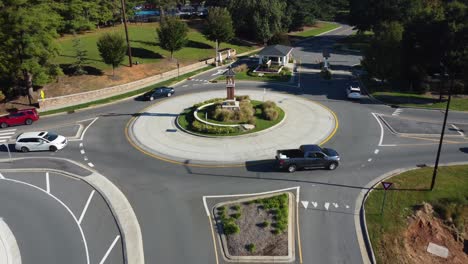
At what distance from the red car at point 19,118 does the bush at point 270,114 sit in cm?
2693

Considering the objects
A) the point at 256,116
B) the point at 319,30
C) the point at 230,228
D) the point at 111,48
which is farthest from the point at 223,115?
the point at 319,30

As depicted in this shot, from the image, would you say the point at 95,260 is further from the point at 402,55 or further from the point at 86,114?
the point at 402,55

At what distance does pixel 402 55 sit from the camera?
176 ft

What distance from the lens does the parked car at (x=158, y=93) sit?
50062 mm

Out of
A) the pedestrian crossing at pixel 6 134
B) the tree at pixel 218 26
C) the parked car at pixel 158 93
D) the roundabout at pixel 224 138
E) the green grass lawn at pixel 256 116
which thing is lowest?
the pedestrian crossing at pixel 6 134

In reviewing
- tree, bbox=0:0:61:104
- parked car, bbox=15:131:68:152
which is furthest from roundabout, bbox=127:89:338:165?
tree, bbox=0:0:61:104

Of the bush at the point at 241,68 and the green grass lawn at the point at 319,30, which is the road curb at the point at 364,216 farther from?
the green grass lawn at the point at 319,30

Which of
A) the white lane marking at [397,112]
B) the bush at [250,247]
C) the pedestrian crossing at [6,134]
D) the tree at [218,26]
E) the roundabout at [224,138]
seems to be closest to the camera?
the bush at [250,247]

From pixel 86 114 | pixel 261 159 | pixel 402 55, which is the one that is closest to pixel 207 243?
pixel 261 159

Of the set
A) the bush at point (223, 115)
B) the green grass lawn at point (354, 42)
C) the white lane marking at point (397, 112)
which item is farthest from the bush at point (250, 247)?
the green grass lawn at point (354, 42)

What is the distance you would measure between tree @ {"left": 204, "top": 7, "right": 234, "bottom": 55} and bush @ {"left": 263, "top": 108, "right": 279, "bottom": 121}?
36.7 m

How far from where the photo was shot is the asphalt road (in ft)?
71.7

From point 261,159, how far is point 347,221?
1028 centimetres

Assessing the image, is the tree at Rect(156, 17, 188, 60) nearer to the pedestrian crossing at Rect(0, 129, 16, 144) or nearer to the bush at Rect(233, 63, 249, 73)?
the bush at Rect(233, 63, 249, 73)
